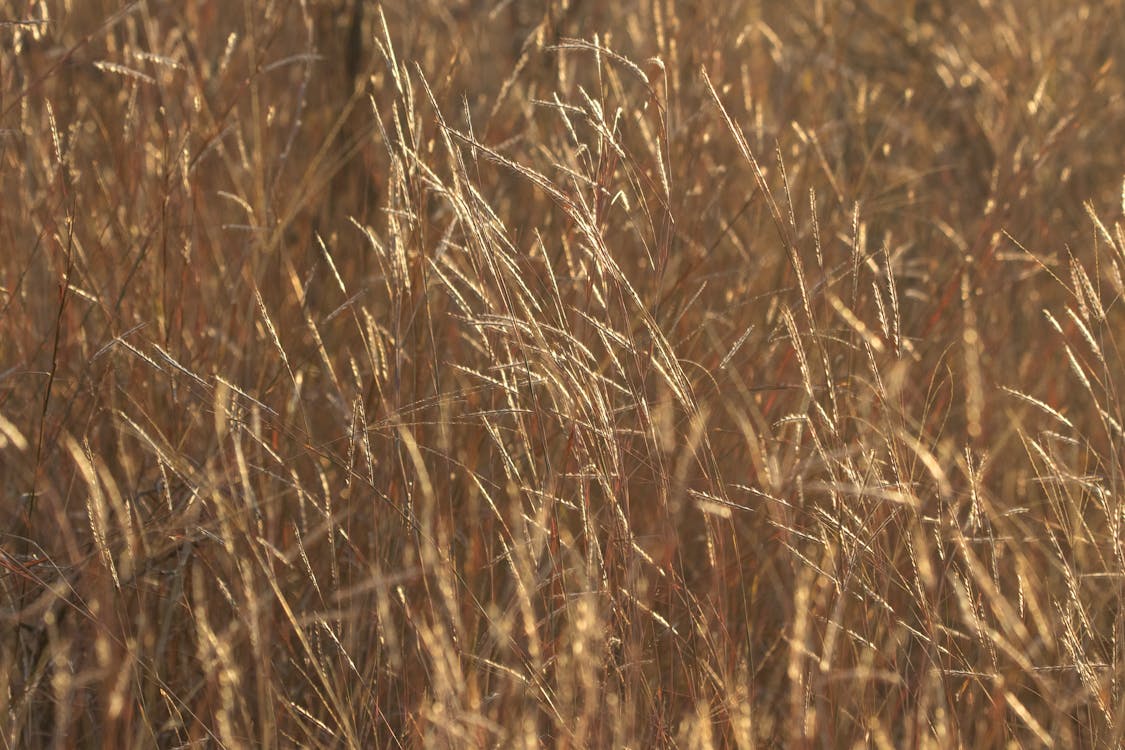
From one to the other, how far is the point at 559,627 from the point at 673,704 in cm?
15

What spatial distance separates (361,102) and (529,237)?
1.65 feet

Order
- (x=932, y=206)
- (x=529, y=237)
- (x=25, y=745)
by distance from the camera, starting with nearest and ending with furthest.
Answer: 1. (x=25, y=745)
2. (x=529, y=237)
3. (x=932, y=206)

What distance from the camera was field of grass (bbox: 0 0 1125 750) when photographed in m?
0.99

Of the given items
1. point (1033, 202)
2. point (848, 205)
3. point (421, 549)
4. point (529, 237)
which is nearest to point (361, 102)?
point (529, 237)

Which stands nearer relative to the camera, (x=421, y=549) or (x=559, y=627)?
(x=421, y=549)

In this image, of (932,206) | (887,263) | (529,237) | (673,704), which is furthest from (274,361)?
(932,206)

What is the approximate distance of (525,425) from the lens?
1.32m

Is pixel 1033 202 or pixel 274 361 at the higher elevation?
pixel 1033 202

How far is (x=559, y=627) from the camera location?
48.3 inches

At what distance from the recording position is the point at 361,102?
210cm

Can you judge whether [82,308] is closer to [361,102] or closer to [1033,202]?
[361,102]

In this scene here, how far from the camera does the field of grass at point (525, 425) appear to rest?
0.99 metres

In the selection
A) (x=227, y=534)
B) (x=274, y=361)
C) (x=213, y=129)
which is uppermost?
(x=213, y=129)

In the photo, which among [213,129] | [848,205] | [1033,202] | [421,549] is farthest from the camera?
[1033,202]
